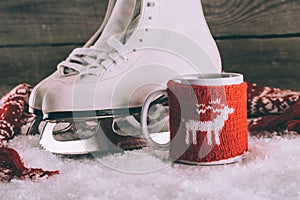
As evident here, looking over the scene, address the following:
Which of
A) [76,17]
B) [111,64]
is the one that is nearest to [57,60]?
[76,17]

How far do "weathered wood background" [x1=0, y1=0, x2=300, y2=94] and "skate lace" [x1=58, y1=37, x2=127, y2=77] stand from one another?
337mm

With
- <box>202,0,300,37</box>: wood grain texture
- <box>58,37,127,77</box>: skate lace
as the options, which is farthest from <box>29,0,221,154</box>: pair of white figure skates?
<box>202,0,300,37</box>: wood grain texture

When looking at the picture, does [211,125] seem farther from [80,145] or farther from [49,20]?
[49,20]

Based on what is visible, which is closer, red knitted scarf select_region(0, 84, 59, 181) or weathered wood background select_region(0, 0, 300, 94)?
red knitted scarf select_region(0, 84, 59, 181)

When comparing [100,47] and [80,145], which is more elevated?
[100,47]

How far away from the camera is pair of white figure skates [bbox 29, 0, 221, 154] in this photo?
0.61 metres

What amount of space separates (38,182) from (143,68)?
224mm

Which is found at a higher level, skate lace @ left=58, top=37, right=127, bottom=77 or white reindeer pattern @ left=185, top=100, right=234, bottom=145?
skate lace @ left=58, top=37, right=127, bottom=77

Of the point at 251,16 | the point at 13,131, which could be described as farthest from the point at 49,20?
the point at 251,16

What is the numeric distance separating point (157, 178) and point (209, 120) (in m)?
0.10

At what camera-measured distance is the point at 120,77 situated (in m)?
0.64

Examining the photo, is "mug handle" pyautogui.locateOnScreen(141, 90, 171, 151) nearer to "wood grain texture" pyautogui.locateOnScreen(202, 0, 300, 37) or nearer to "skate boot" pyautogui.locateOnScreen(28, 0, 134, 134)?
"skate boot" pyautogui.locateOnScreen(28, 0, 134, 134)

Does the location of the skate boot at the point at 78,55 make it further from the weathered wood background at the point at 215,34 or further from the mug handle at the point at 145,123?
the weathered wood background at the point at 215,34

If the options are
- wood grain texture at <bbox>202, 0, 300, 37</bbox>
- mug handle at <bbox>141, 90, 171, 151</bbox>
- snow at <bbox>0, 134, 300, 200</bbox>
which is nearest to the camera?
snow at <bbox>0, 134, 300, 200</bbox>
